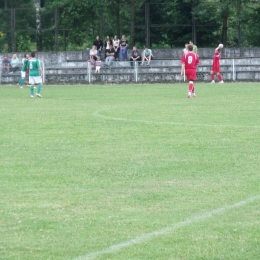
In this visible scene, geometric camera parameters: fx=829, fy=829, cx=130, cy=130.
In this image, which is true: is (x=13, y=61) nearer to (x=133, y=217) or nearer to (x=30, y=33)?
(x=30, y=33)

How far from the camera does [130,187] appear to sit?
1045 cm

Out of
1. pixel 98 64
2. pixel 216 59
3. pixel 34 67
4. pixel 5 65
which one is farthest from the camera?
pixel 5 65

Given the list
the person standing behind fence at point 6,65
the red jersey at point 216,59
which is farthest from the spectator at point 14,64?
the red jersey at point 216,59

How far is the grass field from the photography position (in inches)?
294

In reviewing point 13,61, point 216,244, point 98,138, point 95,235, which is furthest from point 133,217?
point 13,61

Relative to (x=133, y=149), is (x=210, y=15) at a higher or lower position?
higher

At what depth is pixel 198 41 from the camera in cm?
4688

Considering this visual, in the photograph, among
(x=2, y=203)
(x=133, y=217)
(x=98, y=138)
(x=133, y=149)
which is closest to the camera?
(x=133, y=217)

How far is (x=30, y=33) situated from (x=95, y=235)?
1654 inches

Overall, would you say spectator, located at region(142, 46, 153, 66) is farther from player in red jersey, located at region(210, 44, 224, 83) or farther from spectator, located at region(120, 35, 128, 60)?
player in red jersey, located at region(210, 44, 224, 83)

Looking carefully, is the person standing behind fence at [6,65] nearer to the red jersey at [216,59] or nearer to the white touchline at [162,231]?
the red jersey at [216,59]

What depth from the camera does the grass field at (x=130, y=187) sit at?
7461mm

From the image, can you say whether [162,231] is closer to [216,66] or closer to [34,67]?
[34,67]

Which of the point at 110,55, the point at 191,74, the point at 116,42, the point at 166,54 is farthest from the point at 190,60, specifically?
the point at 166,54
